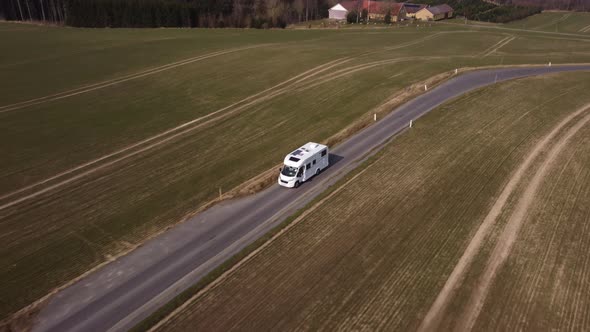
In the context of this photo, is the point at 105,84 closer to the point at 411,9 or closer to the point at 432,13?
the point at 432,13

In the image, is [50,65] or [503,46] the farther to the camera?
[503,46]

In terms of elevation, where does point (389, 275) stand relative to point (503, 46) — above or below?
below

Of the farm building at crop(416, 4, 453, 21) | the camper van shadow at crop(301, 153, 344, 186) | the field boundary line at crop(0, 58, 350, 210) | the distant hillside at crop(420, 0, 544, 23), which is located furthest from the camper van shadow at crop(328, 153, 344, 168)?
the distant hillside at crop(420, 0, 544, 23)

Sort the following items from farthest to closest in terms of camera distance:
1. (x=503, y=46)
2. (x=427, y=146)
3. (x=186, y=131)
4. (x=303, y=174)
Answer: (x=503, y=46) < (x=186, y=131) < (x=427, y=146) < (x=303, y=174)

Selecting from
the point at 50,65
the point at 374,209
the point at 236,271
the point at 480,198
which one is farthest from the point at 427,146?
the point at 50,65

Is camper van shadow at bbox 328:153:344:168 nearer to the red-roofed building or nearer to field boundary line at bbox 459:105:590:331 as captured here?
field boundary line at bbox 459:105:590:331

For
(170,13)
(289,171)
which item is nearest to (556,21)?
(170,13)

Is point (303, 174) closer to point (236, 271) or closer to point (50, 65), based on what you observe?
point (236, 271)
